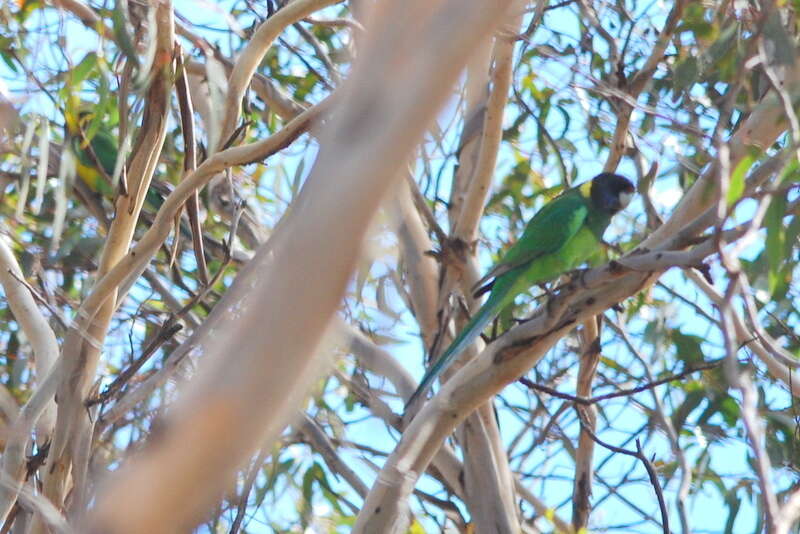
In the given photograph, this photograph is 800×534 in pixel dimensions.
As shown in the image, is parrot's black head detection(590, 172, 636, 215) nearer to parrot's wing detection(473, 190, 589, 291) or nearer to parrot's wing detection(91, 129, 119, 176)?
parrot's wing detection(473, 190, 589, 291)

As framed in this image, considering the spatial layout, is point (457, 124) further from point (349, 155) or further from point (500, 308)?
point (349, 155)

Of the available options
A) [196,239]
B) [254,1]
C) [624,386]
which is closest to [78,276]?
[254,1]

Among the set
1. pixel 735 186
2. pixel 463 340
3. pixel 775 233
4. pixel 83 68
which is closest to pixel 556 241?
pixel 463 340

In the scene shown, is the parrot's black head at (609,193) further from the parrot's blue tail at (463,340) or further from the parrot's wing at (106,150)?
the parrot's wing at (106,150)

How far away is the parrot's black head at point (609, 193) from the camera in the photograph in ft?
12.8

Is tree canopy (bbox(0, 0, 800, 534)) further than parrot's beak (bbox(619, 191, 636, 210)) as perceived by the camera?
No

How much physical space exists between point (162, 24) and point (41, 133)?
1.29ft

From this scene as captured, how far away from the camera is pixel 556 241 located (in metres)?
3.63

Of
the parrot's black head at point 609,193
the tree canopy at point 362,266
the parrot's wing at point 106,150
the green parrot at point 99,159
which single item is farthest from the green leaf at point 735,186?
the parrot's wing at point 106,150

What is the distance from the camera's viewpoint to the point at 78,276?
13.6 feet

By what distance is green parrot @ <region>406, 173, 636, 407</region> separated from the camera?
3197 millimetres

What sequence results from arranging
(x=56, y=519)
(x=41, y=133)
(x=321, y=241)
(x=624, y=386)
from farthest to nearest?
(x=624, y=386), (x=41, y=133), (x=56, y=519), (x=321, y=241)

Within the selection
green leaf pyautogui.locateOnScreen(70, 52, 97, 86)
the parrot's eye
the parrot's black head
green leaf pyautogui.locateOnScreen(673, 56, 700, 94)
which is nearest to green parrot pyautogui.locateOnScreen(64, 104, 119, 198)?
green leaf pyautogui.locateOnScreen(70, 52, 97, 86)

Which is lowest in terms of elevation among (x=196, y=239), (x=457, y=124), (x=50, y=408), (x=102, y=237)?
(x=50, y=408)
